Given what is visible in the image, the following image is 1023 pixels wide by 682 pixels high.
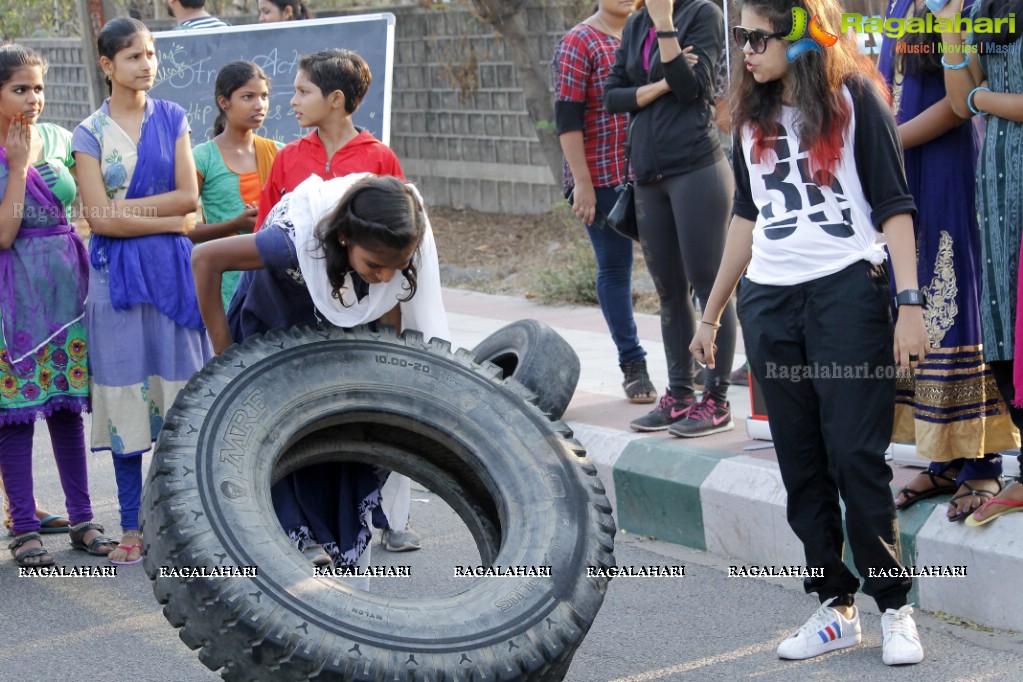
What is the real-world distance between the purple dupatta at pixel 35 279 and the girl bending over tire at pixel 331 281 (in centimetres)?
134

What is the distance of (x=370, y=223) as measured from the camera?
3.37m

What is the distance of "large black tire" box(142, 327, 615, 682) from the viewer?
299 cm

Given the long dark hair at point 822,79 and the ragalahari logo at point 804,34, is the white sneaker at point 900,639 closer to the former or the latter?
the long dark hair at point 822,79

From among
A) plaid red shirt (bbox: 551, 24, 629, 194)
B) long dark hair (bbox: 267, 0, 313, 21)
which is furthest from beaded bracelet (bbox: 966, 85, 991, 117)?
long dark hair (bbox: 267, 0, 313, 21)

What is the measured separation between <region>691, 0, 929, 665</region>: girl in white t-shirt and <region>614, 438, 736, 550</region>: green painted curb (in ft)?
3.63

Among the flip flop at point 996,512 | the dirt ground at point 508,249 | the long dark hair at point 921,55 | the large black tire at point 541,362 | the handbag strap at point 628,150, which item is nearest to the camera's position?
the flip flop at point 996,512

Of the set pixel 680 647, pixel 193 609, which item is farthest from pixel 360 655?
pixel 680 647

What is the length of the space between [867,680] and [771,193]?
1.35 meters

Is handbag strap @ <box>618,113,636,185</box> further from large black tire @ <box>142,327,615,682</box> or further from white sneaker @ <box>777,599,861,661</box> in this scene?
white sneaker @ <box>777,599,861,661</box>

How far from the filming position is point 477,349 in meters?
6.13

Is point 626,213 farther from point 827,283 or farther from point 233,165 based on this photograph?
point 827,283

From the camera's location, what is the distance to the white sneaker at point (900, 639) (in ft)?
11.7

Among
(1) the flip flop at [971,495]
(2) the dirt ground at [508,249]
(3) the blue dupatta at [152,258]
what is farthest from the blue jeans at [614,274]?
(2) the dirt ground at [508,249]

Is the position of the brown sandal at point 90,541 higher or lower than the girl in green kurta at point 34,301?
lower
